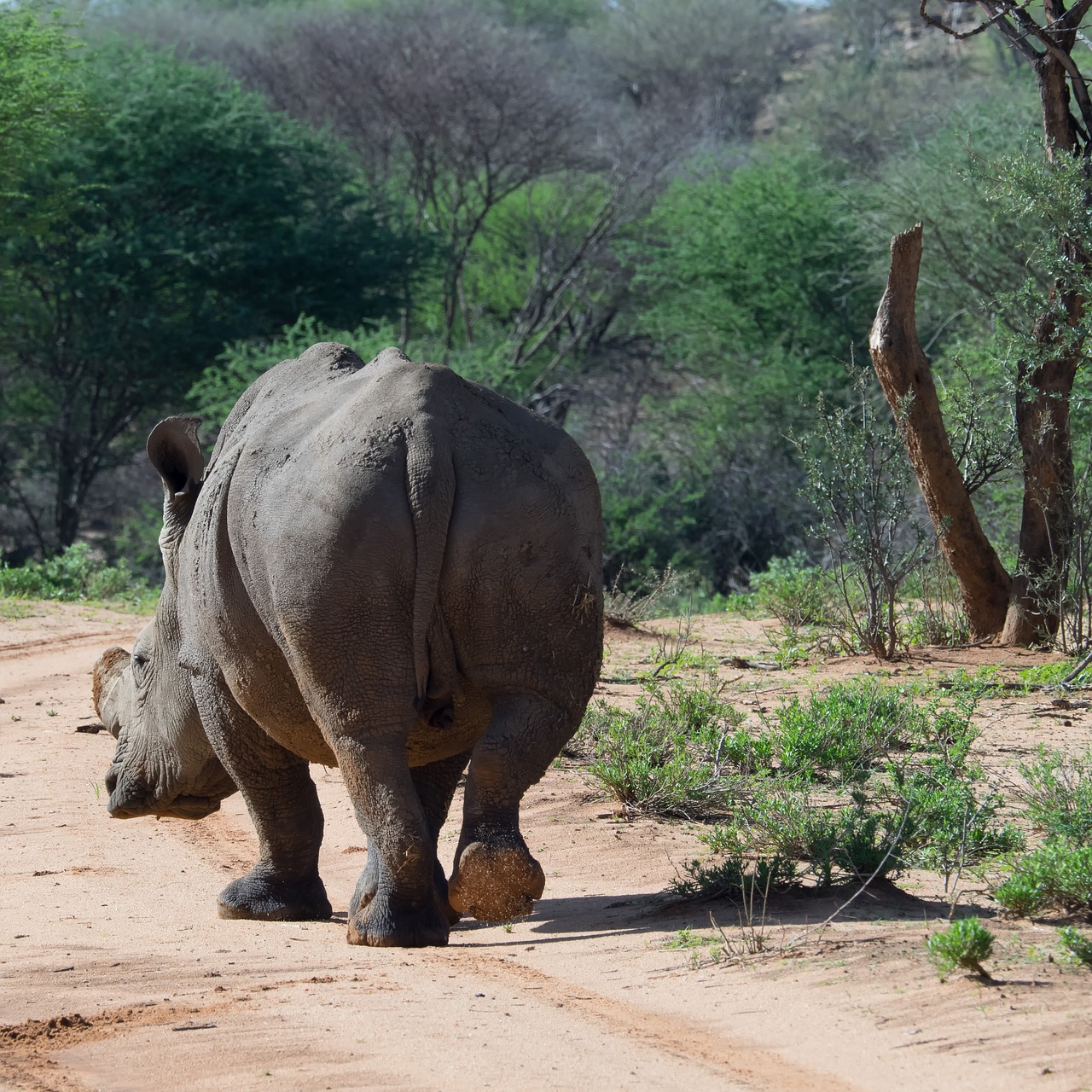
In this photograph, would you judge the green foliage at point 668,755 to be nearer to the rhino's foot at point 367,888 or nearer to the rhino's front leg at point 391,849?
the rhino's foot at point 367,888

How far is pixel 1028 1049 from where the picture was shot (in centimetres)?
338

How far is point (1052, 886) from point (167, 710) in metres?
3.11

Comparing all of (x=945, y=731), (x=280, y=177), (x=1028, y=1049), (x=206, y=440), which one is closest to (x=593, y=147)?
(x=280, y=177)

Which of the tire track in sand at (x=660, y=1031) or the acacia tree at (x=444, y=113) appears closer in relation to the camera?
the tire track in sand at (x=660, y=1031)

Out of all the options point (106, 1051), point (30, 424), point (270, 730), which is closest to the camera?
point (106, 1051)

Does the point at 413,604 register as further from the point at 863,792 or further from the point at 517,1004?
the point at 863,792

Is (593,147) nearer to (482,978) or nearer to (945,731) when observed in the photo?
(945,731)

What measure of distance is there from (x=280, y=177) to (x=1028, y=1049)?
73.6ft

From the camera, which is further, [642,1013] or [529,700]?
[529,700]

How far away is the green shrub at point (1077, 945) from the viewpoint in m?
3.84

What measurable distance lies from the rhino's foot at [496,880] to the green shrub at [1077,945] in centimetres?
137

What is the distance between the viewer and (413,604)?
4359mm

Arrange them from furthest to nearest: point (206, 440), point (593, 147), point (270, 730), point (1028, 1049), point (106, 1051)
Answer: point (593, 147)
point (206, 440)
point (270, 730)
point (106, 1051)
point (1028, 1049)

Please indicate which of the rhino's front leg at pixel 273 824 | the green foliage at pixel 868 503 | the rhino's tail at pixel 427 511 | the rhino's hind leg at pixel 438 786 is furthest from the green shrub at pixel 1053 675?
the rhino's tail at pixel 427 511
